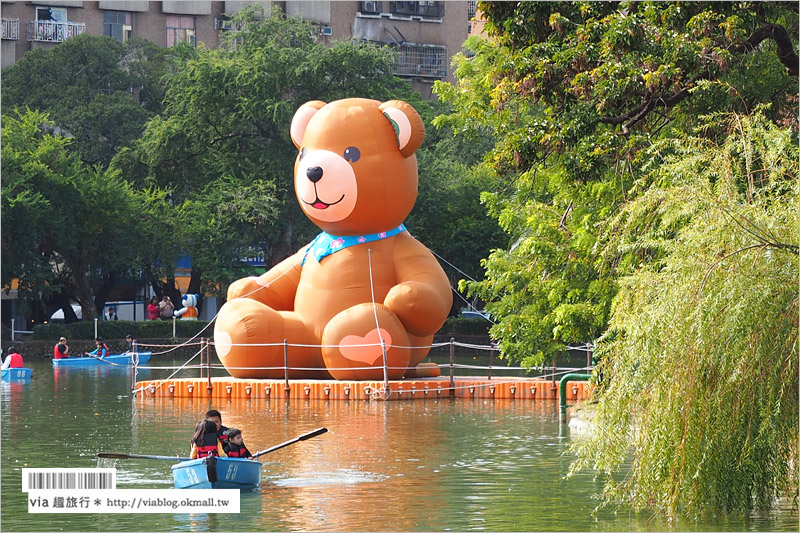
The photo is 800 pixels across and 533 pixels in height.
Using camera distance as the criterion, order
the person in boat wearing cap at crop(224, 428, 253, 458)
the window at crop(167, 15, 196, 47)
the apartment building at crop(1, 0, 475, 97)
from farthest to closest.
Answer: the window at crop(167, 15, 196, 47), the apartment building at crop(1, 0, 475, 97), the person in boat wearing cap at crop(224, 428, 253, 458)

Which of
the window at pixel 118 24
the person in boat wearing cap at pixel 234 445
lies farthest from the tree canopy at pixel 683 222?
the window at pixel 118 24

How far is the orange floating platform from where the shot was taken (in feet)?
90.2

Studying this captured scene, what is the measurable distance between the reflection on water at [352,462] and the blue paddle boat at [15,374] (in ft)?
Result: 13.9

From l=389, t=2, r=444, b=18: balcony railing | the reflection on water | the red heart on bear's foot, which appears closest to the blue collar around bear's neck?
the red heart on bear's foot

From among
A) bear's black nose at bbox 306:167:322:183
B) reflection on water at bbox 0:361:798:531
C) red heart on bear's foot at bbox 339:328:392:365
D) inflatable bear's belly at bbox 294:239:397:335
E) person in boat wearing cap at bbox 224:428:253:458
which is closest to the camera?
reflection on water at bbox 0:361:798:531

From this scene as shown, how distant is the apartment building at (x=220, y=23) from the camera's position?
63.5m

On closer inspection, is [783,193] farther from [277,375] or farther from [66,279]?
[66,279]

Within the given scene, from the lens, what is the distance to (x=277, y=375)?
28984mm

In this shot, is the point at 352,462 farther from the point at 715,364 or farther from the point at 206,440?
the point at 715,364

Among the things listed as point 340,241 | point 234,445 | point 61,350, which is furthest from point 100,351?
Result: point 234,445

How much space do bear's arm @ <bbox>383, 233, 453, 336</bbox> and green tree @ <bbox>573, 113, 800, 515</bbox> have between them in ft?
44.7

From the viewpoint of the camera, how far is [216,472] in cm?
1544

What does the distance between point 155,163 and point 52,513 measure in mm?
38548

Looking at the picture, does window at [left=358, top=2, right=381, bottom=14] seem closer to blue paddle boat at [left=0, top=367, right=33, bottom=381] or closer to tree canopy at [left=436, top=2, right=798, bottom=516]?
Result: blue paddle boat at [left=0, top=367, right=33, bottom=381]
